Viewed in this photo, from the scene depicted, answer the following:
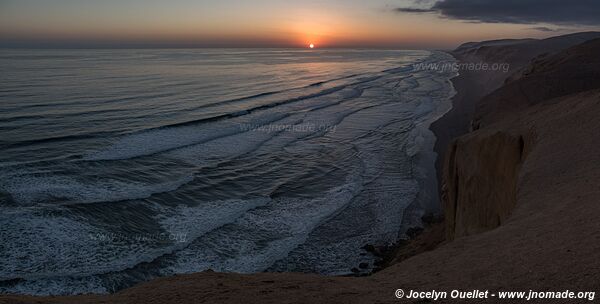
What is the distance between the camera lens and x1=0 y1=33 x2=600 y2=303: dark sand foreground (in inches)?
189

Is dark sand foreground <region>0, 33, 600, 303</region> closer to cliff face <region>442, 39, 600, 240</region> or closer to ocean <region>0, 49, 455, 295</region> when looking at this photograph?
cliff face <region>442, 39, 600, 240</region>

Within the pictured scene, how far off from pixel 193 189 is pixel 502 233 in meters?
12.1

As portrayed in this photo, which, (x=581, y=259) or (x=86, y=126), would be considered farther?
(x=86, y=126)

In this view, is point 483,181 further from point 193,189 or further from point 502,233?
point 193,189

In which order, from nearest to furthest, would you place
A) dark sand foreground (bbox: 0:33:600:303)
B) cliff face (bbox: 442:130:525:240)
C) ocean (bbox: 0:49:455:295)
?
dark sand foreground (bbox: 0:33:600:303) < cliff face (bbox: 442:130:525:240) < ocean (bbox: 0:49:455:295)

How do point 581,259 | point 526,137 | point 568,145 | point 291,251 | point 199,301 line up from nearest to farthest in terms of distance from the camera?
point 581,259
point 199,301
point 568,145
point 526,137
point 291,251

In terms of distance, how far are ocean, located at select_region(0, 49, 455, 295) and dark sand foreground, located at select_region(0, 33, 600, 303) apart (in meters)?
3.64

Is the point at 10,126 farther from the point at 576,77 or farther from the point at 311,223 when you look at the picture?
the point at 576,77

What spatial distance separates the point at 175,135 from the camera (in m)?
25.0

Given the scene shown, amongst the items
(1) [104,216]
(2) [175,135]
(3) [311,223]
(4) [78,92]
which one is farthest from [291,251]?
(4) [78,92]

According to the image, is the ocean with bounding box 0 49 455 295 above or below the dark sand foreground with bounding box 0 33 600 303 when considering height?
below

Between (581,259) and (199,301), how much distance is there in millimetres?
4270

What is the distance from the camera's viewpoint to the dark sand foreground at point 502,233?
15.8ft

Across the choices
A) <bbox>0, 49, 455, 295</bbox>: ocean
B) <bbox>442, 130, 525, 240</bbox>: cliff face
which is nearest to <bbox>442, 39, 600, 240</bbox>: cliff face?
<bbox>442, 130, 525, 240</bbox>: cliff face
